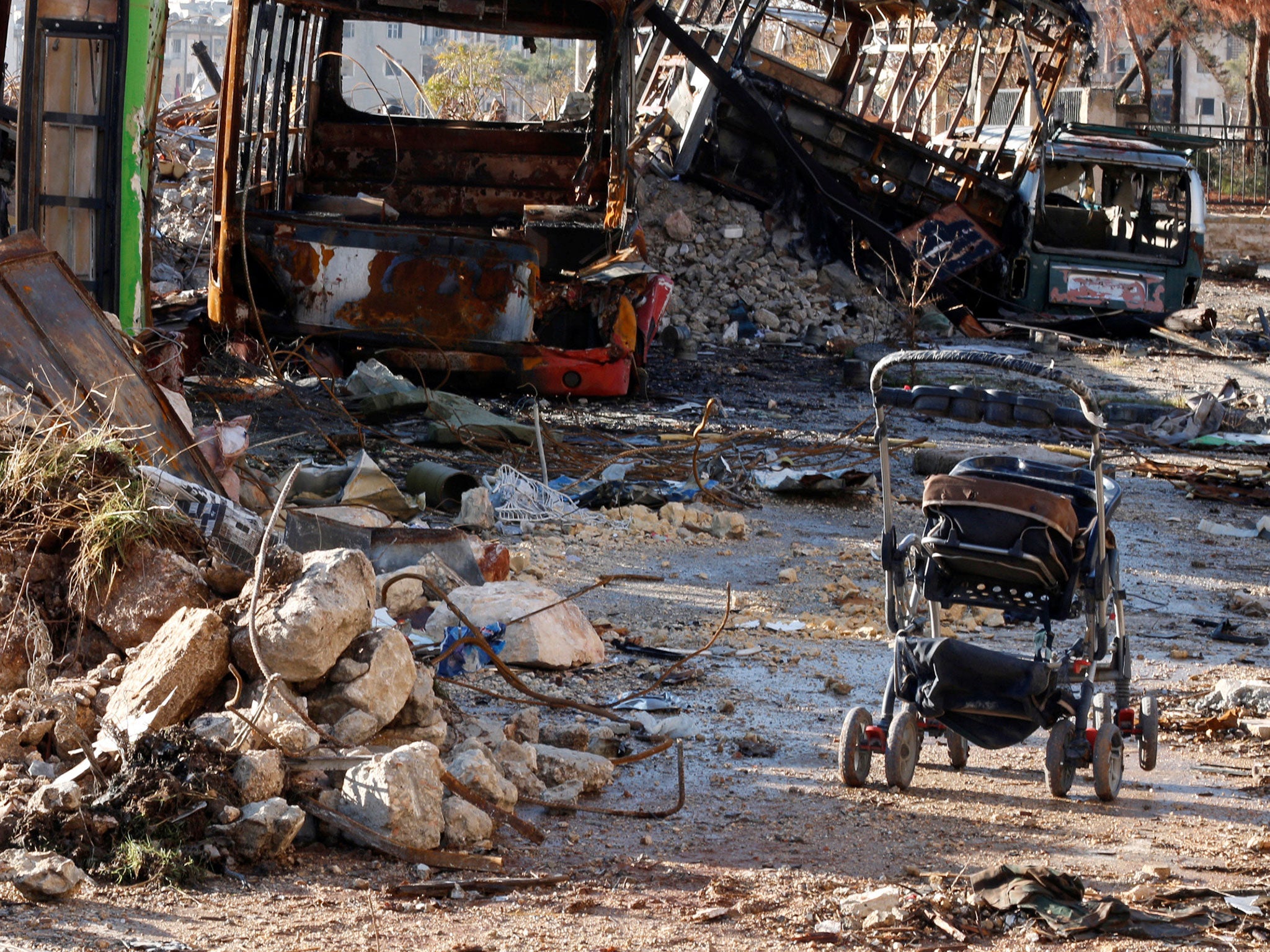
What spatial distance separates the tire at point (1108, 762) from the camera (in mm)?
4195

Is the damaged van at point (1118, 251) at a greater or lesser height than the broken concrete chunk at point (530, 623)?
greater

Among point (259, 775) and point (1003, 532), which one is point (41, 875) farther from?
point (1003, 532)

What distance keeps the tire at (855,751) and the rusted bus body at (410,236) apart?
20.3ft

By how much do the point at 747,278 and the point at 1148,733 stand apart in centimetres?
1244

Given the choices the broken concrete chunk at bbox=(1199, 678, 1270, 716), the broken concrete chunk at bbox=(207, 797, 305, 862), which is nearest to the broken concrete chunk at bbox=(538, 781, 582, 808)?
the broken concrete chunk at bbox=(207, 797, 305, 862)

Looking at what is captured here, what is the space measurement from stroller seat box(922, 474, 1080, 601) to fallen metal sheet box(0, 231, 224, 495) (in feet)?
9.34

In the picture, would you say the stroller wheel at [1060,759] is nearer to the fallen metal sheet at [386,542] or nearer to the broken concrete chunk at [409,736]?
the broken concrete chunk at [409,736]

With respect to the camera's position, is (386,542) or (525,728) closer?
(525,728)

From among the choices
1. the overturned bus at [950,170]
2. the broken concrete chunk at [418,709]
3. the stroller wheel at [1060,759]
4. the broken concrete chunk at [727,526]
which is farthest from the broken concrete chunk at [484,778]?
the overturned bus at [950,170]

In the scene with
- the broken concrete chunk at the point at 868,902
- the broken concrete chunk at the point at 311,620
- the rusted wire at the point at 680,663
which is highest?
the broken concrete chunk at the point at 311,620

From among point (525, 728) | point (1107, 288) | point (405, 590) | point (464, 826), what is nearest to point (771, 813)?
point (525, 728)

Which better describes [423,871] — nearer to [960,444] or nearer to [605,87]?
[960,444]

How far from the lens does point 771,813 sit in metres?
4.18

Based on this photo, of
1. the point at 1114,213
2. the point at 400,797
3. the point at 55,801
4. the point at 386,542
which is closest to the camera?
the point at 55,801
